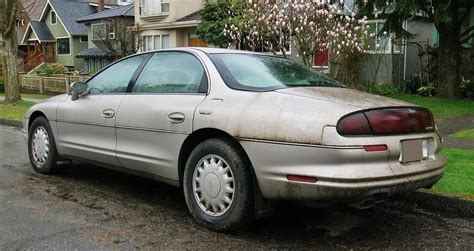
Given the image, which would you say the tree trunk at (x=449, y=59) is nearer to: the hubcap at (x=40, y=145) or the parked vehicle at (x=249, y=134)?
the parked vehicle at (x=249, y=134)

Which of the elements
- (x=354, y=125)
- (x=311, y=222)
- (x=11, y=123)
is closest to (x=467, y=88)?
(x=11, y=123)

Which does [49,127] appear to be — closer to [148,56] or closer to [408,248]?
[148,56]

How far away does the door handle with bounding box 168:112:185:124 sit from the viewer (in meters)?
4.40

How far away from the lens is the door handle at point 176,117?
4.40 m

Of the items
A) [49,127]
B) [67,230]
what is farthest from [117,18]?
[67,230]

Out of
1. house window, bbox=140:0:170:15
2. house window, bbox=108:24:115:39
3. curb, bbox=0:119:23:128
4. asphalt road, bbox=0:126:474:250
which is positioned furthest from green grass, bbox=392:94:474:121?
house window, bbox=108:24:115:39

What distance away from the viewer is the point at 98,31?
39562 millimetres

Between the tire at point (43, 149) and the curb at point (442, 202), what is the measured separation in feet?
13.1

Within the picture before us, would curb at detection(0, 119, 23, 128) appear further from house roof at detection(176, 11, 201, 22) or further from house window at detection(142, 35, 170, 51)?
house window at detection(142, 35, 170, 51)

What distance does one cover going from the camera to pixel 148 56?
207 inches

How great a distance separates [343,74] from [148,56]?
11908 mm

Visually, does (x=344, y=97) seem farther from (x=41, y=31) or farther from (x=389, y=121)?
(x=41, y=31)

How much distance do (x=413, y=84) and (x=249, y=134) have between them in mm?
15965

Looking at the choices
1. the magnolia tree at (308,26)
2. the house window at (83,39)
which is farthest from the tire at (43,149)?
the house window at (83,39)
